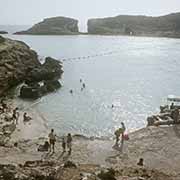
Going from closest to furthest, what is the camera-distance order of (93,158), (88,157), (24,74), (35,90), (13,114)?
(93,158) < (88,157) < (13,114) < (35,90) < (24,74)

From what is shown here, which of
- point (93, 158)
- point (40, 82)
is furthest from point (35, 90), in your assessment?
point (93, 158)

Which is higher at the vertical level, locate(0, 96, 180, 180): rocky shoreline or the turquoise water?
locate(0, 96, 180, 180): rocky shoreline

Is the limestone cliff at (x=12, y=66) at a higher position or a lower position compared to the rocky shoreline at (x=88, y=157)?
higher

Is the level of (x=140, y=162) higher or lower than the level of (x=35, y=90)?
lower

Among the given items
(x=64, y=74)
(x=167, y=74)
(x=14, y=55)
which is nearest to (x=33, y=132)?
(x=14, y=55)

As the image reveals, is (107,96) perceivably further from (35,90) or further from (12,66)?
(12,66)

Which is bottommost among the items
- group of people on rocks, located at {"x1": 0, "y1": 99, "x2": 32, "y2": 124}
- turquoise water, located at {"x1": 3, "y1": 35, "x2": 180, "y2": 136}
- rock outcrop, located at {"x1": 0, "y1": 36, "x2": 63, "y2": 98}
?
turquoise water, located at {"x1": 3, "y1": 35, "x2": 180, "y2": 136}

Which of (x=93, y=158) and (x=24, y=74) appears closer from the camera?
(x=93, y=158)

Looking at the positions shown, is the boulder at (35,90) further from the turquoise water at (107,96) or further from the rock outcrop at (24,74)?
the turquoise water at (107,96)

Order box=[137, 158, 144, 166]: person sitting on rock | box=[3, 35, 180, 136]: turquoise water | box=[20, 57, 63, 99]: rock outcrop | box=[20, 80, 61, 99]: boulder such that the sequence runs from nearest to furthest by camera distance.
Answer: box=[137, 158, 144, 166]: person sitting on rock < box=[3, 35, 180, 136]: turquoise water < box=[20, 80, 61, 99]: boulder < box=[20, 57, 63, 99]: rock outcrop

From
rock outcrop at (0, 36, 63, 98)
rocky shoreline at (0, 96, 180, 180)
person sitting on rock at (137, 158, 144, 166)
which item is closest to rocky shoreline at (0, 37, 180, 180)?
rocky shoreline at (0, 96, 180, 180)

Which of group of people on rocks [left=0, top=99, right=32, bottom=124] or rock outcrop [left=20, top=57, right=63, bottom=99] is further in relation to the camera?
rock outcrop [left=20, top=57, right=63, bottom=99]

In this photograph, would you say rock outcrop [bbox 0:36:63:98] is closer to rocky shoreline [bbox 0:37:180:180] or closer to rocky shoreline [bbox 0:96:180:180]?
rocky shoreline [bbox 0:37:180:180]

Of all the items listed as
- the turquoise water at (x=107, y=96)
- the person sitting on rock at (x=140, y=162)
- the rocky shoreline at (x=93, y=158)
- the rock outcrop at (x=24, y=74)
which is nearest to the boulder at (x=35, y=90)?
the rock outcrop at (x=24, y=74)
